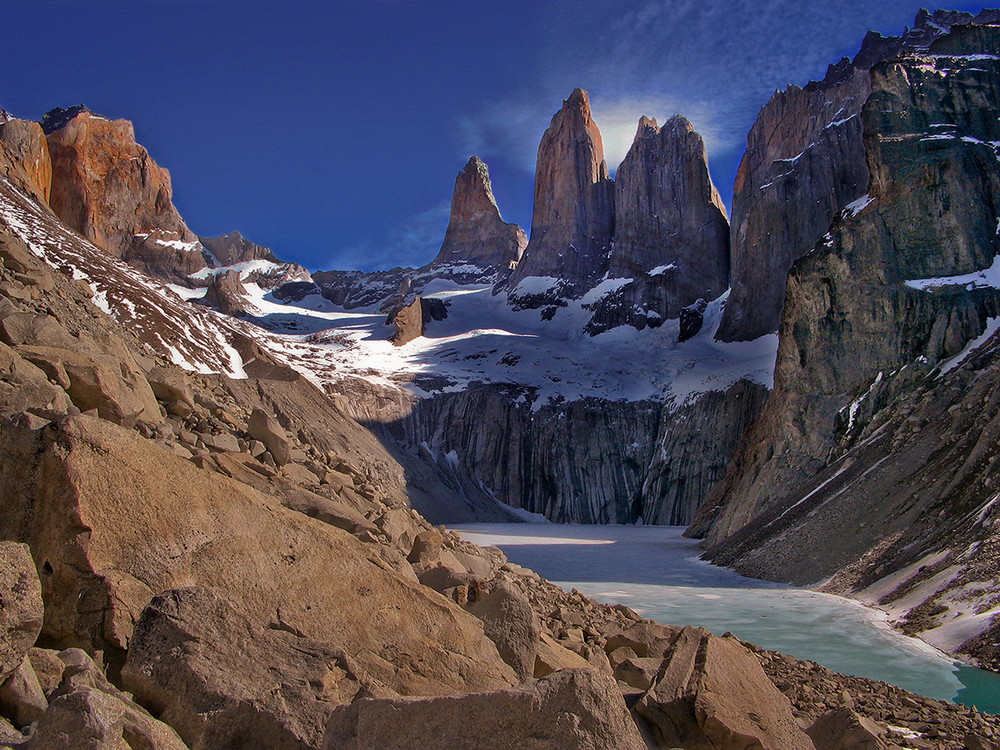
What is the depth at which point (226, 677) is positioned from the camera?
386cm

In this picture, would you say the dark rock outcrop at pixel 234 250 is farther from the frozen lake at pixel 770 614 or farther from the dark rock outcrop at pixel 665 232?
the frozen lake at pixel 770 614

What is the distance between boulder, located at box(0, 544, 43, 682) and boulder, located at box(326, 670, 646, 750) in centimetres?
142

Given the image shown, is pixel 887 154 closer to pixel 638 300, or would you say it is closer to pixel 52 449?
pixel 52 449

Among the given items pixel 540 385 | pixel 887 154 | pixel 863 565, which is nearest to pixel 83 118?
pixel 540 385

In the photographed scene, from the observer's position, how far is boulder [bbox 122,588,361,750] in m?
3.71

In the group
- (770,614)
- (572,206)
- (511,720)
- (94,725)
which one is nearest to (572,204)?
(572,206)

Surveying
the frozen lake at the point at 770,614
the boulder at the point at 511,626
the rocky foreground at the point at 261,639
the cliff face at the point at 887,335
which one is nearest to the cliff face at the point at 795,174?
the cliff face at the point at 887,335

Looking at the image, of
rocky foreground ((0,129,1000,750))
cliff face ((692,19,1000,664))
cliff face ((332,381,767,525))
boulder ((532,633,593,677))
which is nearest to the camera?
rocky foreground ((0,129,1000,750))

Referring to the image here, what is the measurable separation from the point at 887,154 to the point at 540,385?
42229 millimetres

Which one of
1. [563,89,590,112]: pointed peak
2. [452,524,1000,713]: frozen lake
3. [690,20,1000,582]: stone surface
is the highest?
[563,89,590,112]: pointed peak

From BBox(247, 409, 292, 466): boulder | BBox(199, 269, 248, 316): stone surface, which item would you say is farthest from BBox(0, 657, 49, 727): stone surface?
BBox(199, 269, 248, 316): stone surface

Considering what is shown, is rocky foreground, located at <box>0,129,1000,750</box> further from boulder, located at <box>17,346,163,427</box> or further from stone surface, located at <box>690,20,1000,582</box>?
stone surface, located at <box>690,20,1000,582</box>

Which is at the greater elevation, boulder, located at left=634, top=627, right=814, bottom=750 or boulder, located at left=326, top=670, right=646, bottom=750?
boulder, located at left=326, top=670, right=646, bottom=750

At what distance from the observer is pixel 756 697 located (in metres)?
5.48
